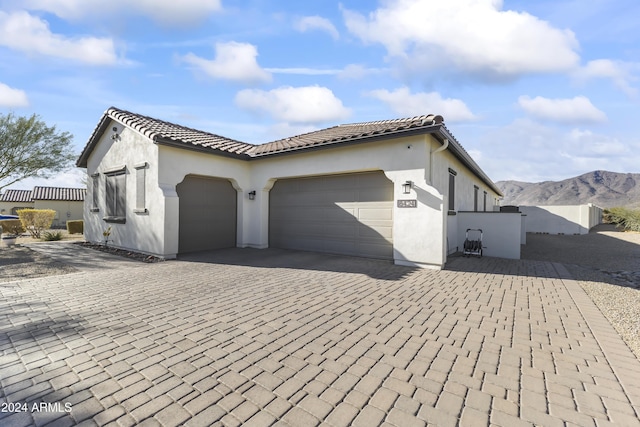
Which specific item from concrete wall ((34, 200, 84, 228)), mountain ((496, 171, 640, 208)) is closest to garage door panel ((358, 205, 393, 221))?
concrete wall ((34, 200, 84, 228))

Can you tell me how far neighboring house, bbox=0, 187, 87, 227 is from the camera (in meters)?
30.2

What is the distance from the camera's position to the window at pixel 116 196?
34.6 ft

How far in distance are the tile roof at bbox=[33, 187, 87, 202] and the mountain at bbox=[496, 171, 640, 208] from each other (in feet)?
292

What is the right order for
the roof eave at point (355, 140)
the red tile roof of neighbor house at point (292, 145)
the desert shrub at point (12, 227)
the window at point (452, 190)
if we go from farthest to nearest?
the desert shrub at point (12, 227) → the window at point (452, 190) → the red tile roof of neighbor house at point (292, 145) → the roof eave at point (355, 140)

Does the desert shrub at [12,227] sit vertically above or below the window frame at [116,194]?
below

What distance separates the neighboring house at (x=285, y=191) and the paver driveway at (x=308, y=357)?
3.16 meters

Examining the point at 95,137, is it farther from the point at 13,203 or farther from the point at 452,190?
the point at 13,203

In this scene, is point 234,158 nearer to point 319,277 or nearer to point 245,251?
point 245,251

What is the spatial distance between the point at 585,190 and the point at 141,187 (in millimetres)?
113082

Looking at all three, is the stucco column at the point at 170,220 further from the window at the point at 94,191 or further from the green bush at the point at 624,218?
the green bush at the point at 624,218

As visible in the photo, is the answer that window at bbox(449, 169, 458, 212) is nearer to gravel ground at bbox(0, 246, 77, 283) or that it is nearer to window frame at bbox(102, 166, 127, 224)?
gravel ground at bbox(0, 246, 77, 283)

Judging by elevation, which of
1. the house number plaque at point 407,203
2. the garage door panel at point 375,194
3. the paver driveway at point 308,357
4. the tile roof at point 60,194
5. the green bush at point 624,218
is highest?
the tile roof at point 60,194

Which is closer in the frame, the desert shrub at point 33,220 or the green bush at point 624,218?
the desert shrub at point 33,220

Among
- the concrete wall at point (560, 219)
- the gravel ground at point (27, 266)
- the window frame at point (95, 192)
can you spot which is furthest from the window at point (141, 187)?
the concrete wall at point (560, 219)
